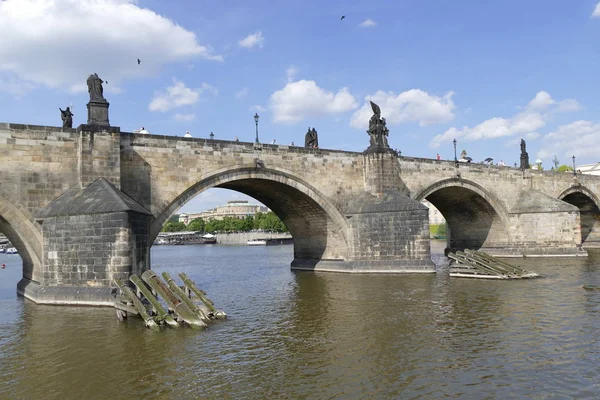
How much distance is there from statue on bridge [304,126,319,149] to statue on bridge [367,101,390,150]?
2.83 m

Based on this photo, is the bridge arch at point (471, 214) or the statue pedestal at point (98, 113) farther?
the bridge arch at point (471, 214)

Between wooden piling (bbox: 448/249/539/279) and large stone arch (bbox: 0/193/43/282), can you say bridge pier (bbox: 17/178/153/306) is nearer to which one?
large stone arch (bbox: 0/193/43/282)

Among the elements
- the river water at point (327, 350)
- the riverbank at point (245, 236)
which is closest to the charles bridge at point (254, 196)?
the river water at point (327, 350)

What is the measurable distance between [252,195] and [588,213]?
33.8 meters

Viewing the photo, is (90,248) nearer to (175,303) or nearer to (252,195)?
(175,303)

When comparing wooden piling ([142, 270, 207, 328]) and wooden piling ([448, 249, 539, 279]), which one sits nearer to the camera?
wooden piling ([142, 270, 207, 328])

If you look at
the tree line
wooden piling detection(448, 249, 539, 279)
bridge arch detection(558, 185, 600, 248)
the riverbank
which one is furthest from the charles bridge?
the riverbank

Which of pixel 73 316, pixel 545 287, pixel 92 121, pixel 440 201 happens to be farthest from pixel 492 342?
pixel 440 201

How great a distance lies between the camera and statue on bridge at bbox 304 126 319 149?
27.4 m

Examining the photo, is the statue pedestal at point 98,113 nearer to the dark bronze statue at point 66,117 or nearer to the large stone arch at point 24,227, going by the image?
the dark bronze statue at point 66,117

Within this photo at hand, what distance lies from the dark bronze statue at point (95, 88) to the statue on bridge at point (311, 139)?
11967 mm

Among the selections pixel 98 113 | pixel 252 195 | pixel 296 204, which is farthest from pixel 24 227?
pixel 296 204

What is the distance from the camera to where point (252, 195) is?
27578 mm

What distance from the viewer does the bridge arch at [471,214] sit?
112 feet
